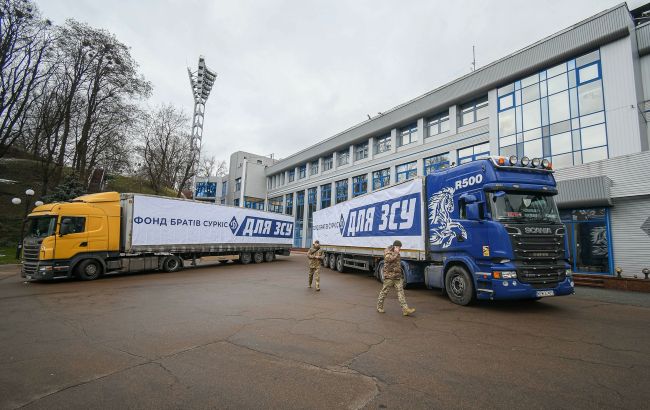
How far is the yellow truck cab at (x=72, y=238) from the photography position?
1194 cm

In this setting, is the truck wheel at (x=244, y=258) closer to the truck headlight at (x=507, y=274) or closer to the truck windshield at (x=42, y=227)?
the truck windshield at (x=42, y=227)

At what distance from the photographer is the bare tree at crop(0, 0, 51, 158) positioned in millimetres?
18562

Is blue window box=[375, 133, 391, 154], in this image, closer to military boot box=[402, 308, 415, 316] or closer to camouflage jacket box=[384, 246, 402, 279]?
camouflage jacket box=[384, 246, 402, 279]

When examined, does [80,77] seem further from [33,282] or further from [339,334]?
[339,334]

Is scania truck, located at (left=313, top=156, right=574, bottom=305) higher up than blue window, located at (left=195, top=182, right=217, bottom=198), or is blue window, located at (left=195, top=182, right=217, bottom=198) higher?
blue window, located at (left=195, top=182, right=217, bottom=198)

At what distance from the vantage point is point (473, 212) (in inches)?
307

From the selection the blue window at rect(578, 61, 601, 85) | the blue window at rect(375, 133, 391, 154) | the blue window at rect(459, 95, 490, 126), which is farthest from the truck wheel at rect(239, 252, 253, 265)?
the blue window at rect(578, 61, 601, 85)

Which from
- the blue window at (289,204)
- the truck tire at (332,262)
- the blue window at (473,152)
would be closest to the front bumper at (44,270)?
the truck tire at (332,262)

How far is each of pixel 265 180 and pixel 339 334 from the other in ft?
162

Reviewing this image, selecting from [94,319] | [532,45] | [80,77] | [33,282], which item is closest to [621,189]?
[532,45]

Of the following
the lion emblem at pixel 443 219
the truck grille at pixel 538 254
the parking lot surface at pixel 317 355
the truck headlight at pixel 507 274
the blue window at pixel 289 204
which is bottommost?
the parking lot surface at pixel 317 355

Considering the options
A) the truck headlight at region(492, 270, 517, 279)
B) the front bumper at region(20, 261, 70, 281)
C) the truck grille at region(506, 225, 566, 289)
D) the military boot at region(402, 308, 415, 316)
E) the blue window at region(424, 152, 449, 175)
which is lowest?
the military boot at region(402, 308, 415, 316)

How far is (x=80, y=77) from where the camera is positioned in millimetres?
22391

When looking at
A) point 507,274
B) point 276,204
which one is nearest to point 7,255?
point 507,274
